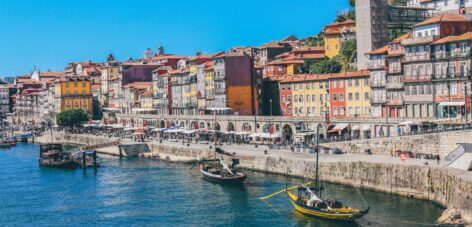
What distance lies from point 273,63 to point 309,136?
34505mm

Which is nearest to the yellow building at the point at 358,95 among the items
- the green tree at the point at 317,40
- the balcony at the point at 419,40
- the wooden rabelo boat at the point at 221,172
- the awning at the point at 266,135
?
the awning at the point at 266,135

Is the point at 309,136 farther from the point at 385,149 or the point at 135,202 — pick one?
the point at 135,202

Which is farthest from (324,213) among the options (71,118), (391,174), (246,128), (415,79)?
(71,118)

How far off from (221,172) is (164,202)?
11.0 metres

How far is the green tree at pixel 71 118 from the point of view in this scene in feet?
488

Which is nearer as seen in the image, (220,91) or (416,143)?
(416,143)

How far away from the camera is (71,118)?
490ft

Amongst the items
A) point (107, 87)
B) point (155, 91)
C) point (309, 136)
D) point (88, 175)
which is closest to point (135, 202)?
point (88, 175)

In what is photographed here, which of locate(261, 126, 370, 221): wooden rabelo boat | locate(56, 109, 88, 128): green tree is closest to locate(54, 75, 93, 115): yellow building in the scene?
locate(56, 109, 88, 128): green tree

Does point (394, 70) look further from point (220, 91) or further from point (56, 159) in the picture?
point (56, 159)

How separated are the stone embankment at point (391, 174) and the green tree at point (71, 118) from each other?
7365 centimetres

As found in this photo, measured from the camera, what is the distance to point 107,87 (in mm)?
173750

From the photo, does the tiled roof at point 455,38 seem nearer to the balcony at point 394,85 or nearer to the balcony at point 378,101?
the balcony at point 394,85

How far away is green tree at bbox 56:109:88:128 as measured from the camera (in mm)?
148750
